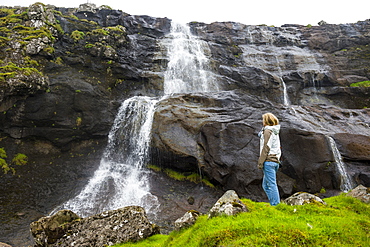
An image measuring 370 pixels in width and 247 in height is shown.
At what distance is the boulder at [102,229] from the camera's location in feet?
17.9

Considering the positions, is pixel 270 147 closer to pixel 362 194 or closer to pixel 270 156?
pixel 270 156

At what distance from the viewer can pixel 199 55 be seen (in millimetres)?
27609

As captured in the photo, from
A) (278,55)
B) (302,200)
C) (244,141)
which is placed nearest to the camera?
(302,200)

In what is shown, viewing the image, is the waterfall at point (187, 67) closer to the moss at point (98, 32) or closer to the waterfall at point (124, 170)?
the waterfall at point (124, 170)

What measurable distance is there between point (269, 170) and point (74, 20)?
1189 inches

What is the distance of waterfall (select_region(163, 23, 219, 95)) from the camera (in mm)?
22625

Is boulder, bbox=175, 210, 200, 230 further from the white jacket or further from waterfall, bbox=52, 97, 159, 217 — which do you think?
waterfall, bbox=52, 97, 159, 217

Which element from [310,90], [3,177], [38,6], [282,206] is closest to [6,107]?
[3,177]

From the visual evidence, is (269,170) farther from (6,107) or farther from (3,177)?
(6,107)

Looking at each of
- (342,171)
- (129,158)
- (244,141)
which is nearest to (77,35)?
(129,158)

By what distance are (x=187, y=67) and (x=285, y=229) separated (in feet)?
75.6

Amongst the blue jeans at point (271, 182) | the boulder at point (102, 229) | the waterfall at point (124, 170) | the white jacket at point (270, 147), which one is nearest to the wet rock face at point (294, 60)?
the waterfall at point (124, 170)

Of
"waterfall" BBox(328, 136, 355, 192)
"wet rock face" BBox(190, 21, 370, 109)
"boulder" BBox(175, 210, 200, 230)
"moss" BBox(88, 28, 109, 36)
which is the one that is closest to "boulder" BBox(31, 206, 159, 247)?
"boulder" BBox(175, 210, 200, 230)

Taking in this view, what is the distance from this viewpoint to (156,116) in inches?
619
